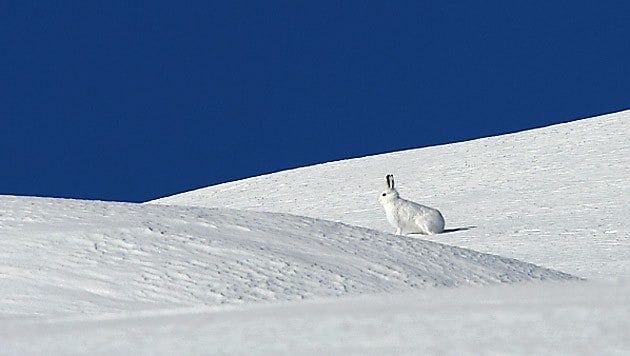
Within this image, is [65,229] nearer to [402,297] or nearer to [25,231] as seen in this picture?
[25,231]

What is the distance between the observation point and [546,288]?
Answer: 2926 mm

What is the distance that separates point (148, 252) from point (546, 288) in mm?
3183

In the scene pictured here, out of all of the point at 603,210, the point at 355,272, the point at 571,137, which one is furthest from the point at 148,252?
the point at 571,137

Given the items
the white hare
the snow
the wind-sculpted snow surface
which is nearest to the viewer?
the snow

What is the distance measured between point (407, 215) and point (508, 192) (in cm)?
278

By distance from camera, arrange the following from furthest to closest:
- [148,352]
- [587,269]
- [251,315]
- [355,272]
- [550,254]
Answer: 1. [550,254]
2. [587,269]
3. [355,272]
4. [251,315]
5. [148,352]

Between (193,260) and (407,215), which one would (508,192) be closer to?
(407,215)

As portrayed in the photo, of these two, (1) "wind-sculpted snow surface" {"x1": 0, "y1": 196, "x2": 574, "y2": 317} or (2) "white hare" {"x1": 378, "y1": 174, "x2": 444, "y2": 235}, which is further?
(2) "white hare" {"x1": 378, "y1": 174, "x2": 444, "y2": 235}

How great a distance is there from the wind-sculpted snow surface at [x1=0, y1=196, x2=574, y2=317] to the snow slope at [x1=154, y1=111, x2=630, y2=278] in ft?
6.60

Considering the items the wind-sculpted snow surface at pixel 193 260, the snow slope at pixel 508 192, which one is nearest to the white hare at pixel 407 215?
the snow slope at pixel 508 192

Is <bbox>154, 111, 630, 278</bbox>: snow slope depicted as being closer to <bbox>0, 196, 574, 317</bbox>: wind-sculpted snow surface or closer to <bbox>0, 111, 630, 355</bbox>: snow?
<bbox>0, 111, 630, 355</bbox>: snow

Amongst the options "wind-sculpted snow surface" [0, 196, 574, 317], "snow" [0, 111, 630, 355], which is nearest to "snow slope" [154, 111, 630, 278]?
"snow" [0, 111, 630, 355]

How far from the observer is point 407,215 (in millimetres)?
10500

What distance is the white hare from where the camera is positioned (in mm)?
10430
